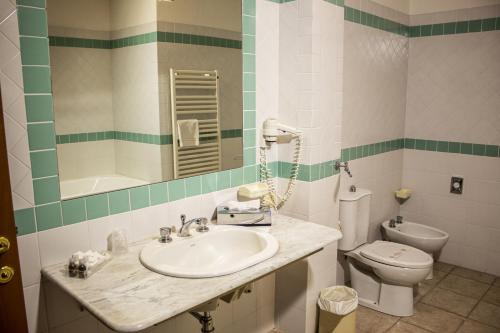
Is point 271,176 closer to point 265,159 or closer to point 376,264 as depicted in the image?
point 265,159

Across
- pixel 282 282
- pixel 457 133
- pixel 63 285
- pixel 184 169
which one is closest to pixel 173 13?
pixel 184 169

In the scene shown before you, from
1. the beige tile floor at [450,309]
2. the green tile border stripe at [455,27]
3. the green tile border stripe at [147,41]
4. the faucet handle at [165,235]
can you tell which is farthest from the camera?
the green tile border stripe at [455,27]

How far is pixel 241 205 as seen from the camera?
2.16m

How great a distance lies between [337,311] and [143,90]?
1.61 meters

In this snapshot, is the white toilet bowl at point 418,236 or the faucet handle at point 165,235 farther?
the white toilet bowl at point 418,236

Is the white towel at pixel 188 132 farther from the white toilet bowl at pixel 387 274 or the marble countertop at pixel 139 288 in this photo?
the white toilet bowl at pixel 387 274

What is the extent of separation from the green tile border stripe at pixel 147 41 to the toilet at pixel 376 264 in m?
1.32

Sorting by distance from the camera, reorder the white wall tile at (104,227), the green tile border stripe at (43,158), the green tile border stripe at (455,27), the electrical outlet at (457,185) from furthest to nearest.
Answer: the electrical outlet at (457,185), the green tile border stripe at (455,27), the white wall tile at (104,227), the green tile border stripe at (43,158)

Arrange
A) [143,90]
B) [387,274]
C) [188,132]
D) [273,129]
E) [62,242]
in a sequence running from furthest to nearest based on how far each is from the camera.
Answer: [387,274]
[273,129]
[188,132]
[143,90]
[62,242]

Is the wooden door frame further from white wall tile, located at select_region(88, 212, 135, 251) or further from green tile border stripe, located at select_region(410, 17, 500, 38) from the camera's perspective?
green tile border stripe, located at select_region(410, 17, 500, 38)

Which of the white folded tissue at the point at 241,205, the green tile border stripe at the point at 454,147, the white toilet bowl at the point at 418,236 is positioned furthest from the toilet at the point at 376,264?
the green tile border stripe at the point at 454,147

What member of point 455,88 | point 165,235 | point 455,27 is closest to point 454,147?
point 455,88

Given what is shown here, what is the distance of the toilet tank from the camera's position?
9.28ft

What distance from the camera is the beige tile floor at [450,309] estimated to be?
2.73 metres
